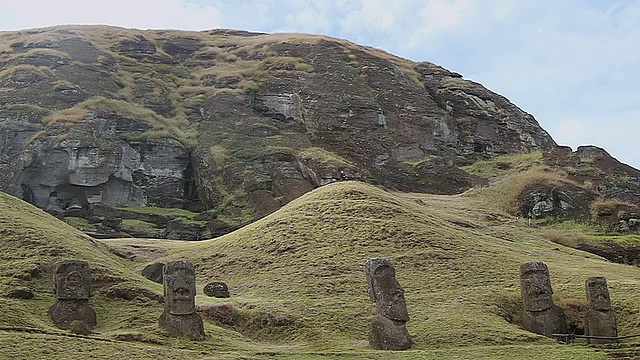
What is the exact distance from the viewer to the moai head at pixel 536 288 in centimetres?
2172

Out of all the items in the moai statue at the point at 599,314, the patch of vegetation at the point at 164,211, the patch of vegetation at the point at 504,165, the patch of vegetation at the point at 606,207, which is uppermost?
the patch of vegetation at the point at 504,165

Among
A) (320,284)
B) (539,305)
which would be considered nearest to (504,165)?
(320,284)

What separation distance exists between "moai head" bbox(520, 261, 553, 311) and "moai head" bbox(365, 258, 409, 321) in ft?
13.7

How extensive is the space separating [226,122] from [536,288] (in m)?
39.2

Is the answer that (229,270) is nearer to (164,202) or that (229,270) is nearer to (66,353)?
(66,353)

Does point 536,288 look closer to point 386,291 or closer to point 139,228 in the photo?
point 386,291

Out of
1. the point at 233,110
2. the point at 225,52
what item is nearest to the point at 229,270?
the point at 233,110

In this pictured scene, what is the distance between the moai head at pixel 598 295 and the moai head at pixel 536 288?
1192 mm

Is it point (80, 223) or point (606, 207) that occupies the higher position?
point (80, 223)

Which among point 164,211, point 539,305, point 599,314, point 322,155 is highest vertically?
point 322,155

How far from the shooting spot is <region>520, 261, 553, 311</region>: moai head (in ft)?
71.3

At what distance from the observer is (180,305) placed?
63.6ft

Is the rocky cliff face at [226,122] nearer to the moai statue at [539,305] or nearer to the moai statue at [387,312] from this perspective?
the moai statue at [387,312]

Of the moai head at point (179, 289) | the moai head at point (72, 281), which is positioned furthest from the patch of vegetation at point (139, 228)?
the moai head at point (179, 289)
